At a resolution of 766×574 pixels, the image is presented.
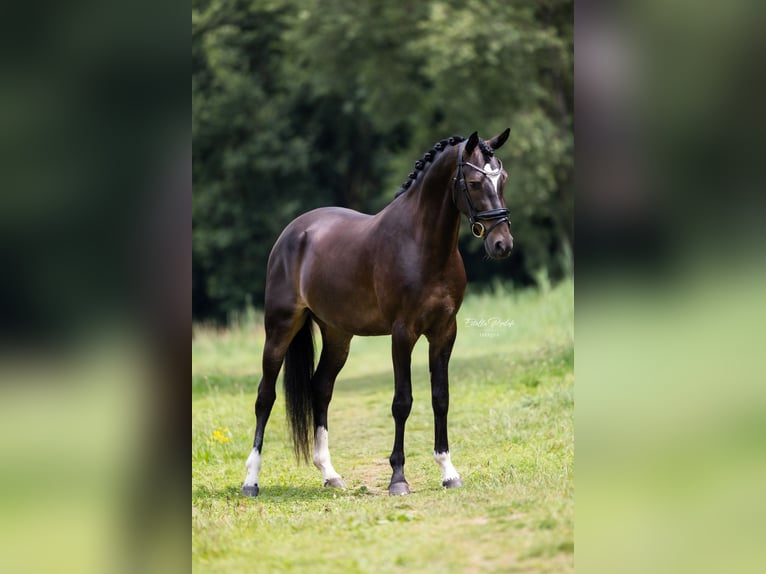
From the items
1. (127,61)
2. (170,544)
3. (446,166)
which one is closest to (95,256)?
(127,61)

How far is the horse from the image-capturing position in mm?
5230

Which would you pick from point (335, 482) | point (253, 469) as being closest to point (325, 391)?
point (335, 482)

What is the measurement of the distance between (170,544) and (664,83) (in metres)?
1.91

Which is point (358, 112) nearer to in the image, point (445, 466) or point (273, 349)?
point (273, 349)

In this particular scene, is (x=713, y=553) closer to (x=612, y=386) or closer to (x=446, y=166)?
(x=612, y=386)

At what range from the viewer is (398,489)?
17.9 ft

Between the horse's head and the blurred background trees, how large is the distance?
10.5 metres

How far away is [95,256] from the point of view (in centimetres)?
256

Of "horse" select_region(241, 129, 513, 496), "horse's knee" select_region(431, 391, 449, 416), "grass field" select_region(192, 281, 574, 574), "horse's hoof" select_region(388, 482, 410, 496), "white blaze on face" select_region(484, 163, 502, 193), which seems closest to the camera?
"grass field" select_region(192, 281, 574, 574)

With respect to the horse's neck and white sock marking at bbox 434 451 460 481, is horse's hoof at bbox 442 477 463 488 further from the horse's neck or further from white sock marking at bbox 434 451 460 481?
the horse's neck

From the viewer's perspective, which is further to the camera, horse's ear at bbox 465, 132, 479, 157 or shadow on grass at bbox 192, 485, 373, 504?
shadow on grass at bbox 192, 485, 373, 504

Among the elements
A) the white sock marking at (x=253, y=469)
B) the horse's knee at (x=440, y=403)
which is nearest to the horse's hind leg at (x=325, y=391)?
the white sock marking at (x=253, y=469)

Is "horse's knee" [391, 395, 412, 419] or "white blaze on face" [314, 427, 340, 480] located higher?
"horse's knee" [391, 395, 412, 419]

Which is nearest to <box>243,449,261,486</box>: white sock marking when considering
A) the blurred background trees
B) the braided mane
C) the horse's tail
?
the horse's tail
